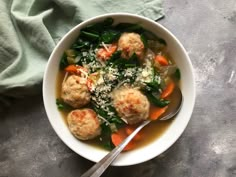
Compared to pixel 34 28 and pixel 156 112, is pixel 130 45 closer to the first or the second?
pixel 156 112

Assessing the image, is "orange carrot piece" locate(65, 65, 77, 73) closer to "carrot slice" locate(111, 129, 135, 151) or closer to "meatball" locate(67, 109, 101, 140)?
"meatball" locate(67, 109, 101, 140)

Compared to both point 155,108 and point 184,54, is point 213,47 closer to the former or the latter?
Result: point 184,54

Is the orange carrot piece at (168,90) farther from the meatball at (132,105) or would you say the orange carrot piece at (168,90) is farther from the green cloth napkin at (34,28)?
the green cloth napkin at (34,28)

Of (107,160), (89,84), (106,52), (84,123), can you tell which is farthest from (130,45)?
(107,160)

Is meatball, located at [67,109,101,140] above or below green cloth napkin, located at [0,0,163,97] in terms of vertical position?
below

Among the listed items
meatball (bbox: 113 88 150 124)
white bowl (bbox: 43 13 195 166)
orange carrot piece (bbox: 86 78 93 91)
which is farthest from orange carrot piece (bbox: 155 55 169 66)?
orange carrot piece (bbox: 86 78 93 91)

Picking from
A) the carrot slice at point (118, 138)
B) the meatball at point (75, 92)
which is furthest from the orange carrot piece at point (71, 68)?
the carrot slice at point (118, 138)

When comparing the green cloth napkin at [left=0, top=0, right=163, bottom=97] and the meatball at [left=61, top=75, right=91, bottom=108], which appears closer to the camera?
the meatball at [left=61, top=75, right=91, bottom=108]
